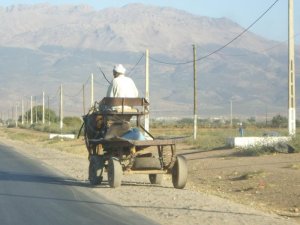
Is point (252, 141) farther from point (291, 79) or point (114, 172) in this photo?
point (114, 172)

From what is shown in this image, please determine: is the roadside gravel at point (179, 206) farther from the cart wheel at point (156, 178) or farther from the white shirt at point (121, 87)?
the white shirt at point (121, 87)

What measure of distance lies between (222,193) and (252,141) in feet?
45.5

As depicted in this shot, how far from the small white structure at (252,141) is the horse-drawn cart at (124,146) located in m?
10.4

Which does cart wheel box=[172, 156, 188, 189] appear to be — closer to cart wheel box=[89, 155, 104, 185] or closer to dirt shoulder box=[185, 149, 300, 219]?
dirt shoulder box=[185, 149, 300, 219]

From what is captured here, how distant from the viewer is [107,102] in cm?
2044

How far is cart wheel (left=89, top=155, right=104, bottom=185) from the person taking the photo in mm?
20656

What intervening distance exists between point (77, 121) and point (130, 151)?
106799 millimetres

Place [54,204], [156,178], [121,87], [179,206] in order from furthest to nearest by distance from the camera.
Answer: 1. [156,178]
2. [121,87]
3. [54,204]
4. [179,206]

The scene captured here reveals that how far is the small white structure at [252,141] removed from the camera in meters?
30.5

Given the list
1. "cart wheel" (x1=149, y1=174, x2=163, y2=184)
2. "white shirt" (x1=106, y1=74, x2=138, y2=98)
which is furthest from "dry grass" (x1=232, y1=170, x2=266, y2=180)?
"white shirt" (x1=106, y1=74, x2=138, y2=98)

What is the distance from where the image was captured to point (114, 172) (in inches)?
772

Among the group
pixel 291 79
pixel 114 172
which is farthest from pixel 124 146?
pixel 291 79

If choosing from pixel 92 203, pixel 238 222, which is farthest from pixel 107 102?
pixel 238 222

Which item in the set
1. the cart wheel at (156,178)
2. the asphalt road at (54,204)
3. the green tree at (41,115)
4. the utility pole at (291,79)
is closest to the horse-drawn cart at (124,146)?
the asphalt road at (54,204)
